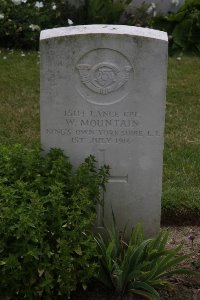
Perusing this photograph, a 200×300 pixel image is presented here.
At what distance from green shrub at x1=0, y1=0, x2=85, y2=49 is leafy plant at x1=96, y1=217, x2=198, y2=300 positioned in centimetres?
612

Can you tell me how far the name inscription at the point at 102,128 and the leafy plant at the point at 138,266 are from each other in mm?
599

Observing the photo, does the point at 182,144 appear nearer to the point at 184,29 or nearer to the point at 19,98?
the point at 19,98

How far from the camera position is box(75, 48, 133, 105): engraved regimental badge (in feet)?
14.4

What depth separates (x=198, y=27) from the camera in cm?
1031

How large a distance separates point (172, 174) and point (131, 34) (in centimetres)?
188

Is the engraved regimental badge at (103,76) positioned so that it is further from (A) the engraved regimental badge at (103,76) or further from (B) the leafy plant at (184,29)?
(B) the leafy plant at (184,29)

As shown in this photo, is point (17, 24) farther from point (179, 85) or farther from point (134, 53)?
point (134, 53)

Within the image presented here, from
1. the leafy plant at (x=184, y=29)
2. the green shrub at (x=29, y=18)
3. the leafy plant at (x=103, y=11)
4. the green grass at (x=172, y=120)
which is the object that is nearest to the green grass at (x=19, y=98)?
the green grass at (x=172, y=120)

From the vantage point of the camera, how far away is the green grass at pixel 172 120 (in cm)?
547

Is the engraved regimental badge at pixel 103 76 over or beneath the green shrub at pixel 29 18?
beneath

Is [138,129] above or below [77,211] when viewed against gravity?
above

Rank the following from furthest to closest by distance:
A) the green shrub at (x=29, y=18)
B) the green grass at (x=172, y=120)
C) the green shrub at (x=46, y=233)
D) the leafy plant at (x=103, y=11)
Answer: the leafy plant at (x=103, y=11) < the green shrub at (x=29, y=18) < the green grass at (x=172, y=120) < the green shrub at (x=46, y=233)

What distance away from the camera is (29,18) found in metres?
10.1

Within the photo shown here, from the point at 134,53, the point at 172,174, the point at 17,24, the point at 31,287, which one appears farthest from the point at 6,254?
the point at 17,24
